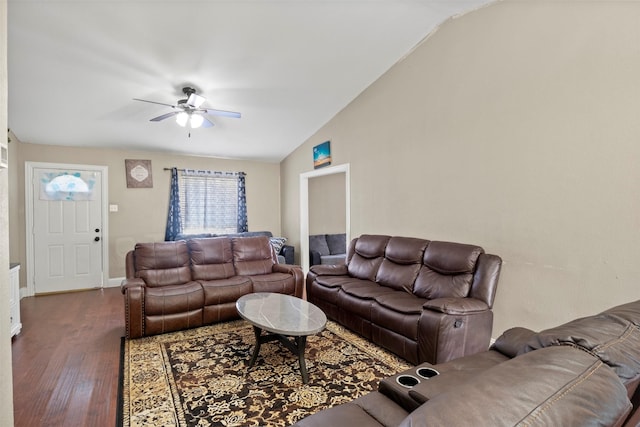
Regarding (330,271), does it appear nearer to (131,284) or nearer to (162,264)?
(162,264)

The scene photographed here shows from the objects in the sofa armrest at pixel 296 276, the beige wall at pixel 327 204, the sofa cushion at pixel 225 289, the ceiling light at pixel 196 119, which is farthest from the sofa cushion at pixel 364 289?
the beige wall at pixel 327 204

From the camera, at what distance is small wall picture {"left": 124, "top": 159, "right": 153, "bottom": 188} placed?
17.2ft

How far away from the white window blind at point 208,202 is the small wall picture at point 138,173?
532 millimetres

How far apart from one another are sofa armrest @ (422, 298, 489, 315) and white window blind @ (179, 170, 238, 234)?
4.60 m

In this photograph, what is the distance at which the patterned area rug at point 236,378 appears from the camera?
75.7 inches

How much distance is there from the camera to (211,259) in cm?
394

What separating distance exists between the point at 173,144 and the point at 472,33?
4630mm

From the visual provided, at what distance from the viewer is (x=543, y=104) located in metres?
2.44

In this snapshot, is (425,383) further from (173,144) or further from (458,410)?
(173,144)

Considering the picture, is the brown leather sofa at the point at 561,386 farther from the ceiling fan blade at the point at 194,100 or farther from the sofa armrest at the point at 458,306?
the ceiling fan blade at the point at 194,100

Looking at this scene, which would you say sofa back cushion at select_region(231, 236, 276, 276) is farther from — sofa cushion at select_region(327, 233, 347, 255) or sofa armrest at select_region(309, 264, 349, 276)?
sofa cushion at select_region(327, 233, 347, 255)

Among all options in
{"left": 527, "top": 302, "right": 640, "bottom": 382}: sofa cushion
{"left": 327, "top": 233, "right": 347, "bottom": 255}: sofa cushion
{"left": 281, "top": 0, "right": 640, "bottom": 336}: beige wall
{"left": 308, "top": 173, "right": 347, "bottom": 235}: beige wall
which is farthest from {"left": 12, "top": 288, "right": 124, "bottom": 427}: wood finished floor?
{"left": 308, "top": 173, "right": 347, "bottom": 235}: beige wall

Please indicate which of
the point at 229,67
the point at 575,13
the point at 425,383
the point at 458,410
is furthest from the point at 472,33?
the point at 458,410

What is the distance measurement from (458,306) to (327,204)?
4.65m
